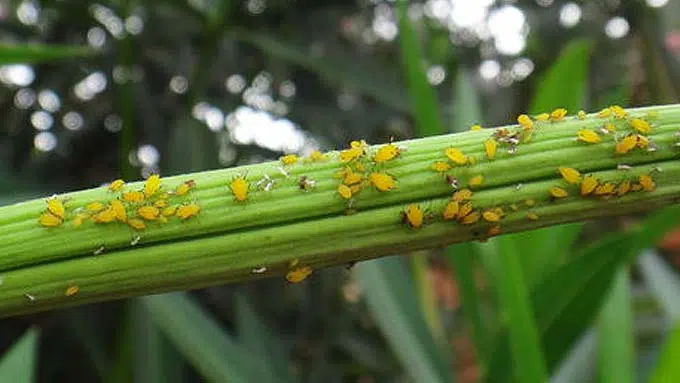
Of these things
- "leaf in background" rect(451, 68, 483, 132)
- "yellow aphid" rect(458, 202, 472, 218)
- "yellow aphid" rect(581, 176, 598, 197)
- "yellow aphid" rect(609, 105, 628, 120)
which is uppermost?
"leaf in background" rect(451, 68, 483, 132)

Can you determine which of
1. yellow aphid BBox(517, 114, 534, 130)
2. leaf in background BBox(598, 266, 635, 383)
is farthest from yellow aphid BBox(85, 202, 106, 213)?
leaf in background BBox(598, 266, 635, 383)

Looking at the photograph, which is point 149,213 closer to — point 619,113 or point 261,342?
point 619,113

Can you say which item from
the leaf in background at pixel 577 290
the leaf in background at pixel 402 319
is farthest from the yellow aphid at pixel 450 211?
the leaf in background at pixel 402 319

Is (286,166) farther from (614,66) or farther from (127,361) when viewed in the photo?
(614,66)

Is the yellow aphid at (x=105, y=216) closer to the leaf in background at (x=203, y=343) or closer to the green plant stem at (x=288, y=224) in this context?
the green plant stem at (x=288, y=224)

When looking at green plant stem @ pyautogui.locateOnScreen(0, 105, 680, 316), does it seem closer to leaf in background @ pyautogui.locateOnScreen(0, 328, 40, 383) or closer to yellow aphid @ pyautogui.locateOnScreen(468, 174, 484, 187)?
yellow aphid @ pyautogui.locateOnScreen(468, 174, 484, 187)

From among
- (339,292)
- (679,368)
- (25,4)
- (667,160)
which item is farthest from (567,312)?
(25,4)

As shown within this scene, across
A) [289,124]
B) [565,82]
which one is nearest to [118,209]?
[565,82]
